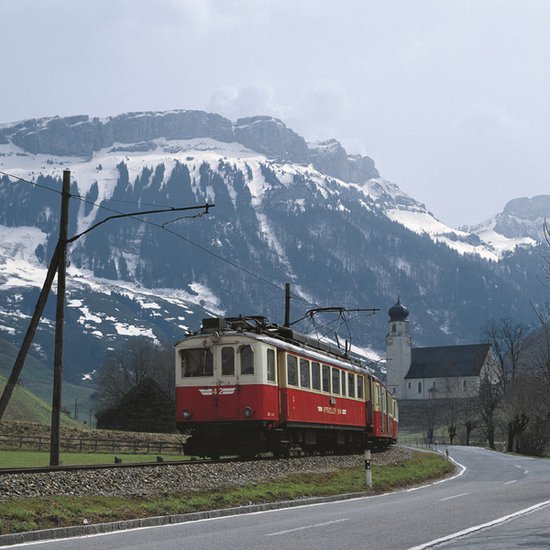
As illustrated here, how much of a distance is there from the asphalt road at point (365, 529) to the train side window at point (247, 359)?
7232 mm

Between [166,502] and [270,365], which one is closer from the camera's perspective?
[166,502]

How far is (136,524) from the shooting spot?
17.6 metres

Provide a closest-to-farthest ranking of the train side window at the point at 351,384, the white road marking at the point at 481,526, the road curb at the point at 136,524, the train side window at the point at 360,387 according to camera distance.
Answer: the white road marking at the point at 481,526 < the road curb at the point at 136,524 < the train side window at the point at 351,384 < the train side window at the point at 360,387

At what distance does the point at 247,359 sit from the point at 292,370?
231 centimetres

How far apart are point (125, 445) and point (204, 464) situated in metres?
37.2

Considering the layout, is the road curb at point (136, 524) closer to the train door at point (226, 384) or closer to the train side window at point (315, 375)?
the train door at point (226, 384)

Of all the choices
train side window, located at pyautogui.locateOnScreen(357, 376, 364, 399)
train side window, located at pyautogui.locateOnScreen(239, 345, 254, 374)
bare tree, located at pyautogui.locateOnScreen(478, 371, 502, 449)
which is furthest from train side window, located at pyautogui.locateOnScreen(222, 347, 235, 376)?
bare tree, located at pyautogui.locateOnScreen(478, 371, 502, 449)

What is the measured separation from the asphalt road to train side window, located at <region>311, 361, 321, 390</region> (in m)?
10.3

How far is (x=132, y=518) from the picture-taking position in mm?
18094

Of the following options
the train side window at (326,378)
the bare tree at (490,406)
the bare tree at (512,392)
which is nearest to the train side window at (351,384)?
the train side window at (326,378)

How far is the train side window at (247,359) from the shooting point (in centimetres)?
3005

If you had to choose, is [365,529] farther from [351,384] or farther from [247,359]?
[351,384]

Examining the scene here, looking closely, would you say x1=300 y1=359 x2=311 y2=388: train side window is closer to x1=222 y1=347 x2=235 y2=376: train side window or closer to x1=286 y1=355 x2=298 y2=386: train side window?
x1=286 y1=355 x2=298 y2=386: train side window

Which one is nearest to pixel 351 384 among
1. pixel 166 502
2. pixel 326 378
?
pixel 326 378
